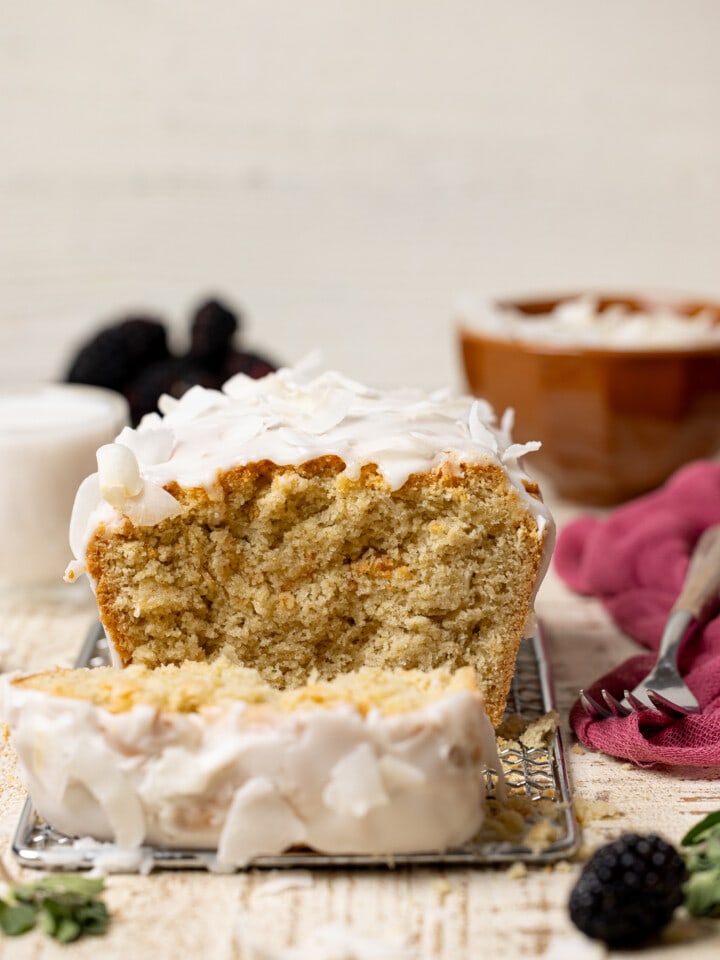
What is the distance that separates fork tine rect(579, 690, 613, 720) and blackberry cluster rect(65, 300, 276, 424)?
72.3 inches

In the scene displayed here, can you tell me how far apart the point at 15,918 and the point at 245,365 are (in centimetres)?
245

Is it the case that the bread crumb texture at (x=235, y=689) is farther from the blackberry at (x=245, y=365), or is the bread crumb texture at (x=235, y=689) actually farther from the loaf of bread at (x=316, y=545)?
the blackberry at (x=245, y=365)

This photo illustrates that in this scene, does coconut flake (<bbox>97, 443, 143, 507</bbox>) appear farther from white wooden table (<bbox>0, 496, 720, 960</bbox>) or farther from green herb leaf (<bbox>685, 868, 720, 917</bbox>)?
green herb leaf (<bbox>685, 868, 720, 917</bbox>)

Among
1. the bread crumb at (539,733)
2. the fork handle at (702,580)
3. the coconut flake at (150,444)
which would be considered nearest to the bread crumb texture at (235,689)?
the bread crumb at (539,733)

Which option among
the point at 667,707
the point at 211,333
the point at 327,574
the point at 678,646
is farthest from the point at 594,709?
the point at 211,333

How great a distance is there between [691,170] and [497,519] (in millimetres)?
3910

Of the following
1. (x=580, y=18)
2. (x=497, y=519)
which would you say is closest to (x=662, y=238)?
(x=580, y=18)

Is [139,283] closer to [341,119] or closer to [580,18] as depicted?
[341,119]

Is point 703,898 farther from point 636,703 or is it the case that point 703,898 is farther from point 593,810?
point 636,703

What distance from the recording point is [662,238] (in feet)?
19.3

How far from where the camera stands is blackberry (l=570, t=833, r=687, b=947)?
181 cm

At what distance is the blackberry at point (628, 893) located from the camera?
181cm

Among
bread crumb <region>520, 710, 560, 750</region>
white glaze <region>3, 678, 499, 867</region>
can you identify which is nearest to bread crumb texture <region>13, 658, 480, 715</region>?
white glaze <region>3, 678, 499, 867</region>

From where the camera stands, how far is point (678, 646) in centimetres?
281
